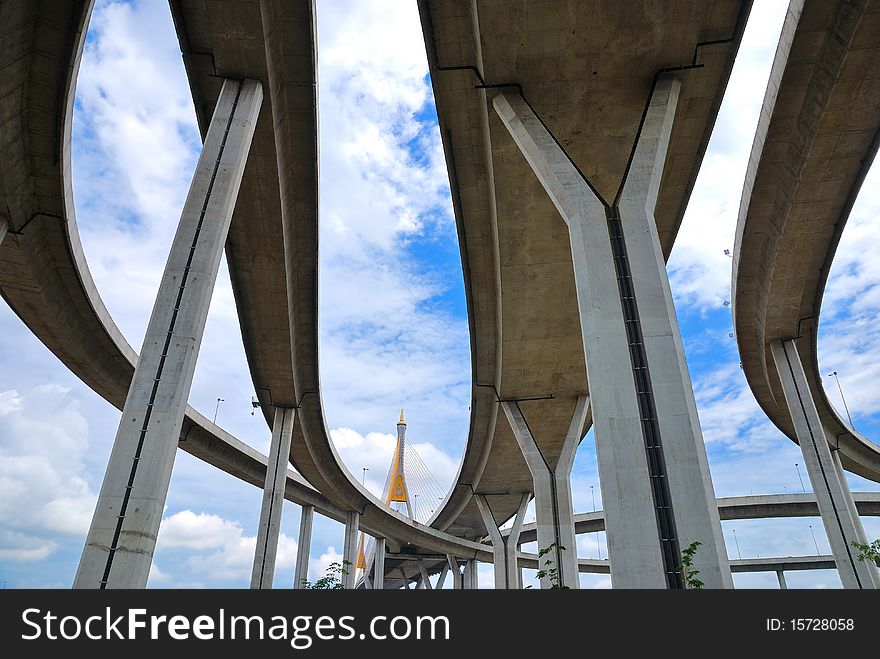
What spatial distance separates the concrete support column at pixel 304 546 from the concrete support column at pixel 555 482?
18212 millimetres

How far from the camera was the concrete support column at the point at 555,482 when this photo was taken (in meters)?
28.2

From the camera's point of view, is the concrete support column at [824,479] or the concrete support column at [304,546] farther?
the concrete support column at [304,546]

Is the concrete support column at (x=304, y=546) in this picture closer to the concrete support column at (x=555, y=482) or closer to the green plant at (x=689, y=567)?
the concrete support column at (x=555, y=482)

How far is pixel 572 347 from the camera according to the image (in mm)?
25891

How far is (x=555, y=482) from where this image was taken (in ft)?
97.0

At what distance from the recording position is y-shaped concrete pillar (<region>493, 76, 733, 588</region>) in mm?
10453

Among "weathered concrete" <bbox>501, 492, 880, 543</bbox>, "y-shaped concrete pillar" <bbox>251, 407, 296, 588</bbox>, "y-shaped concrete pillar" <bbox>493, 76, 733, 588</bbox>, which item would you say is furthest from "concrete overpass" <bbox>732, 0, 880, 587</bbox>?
"weathered concrete" <bbox>501, 492, 880, 543</bbox>

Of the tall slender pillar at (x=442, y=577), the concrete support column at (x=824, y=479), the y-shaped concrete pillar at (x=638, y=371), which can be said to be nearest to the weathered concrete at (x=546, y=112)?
the y-shaped concrete pillar at (x=638, y=371)

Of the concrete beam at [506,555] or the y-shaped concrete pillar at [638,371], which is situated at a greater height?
the concrete beam at [506,555]

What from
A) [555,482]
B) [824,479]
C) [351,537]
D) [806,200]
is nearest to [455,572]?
[351,537]

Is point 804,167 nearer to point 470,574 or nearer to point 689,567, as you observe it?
point 689,567

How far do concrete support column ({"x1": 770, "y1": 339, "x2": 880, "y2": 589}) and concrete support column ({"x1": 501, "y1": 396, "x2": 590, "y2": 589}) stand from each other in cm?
893
